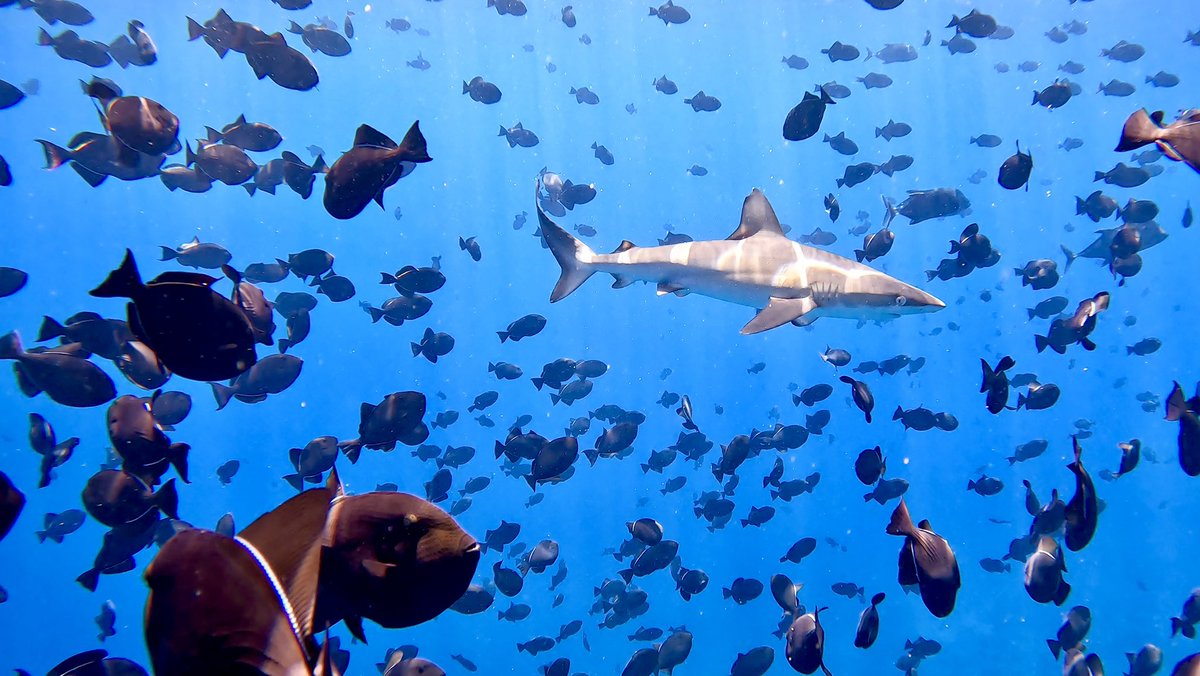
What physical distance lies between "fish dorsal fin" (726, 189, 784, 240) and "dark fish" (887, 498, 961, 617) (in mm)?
5263

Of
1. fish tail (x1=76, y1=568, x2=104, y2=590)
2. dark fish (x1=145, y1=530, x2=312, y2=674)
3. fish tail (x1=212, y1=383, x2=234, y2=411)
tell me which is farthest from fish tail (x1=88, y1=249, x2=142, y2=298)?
fish tail (x1=212, y1=383, x2=234, y2=411)

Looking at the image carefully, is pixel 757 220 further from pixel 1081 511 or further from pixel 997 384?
pixel 1081 511

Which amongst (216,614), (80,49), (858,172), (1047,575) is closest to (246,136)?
(80,49)

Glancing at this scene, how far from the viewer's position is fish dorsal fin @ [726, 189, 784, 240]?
8.62 metres

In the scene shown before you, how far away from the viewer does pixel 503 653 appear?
1718 inches

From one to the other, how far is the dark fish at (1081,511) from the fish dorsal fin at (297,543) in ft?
15.8

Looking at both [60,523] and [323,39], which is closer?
[323,39]

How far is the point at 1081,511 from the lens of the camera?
4.47 metres

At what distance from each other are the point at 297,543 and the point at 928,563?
150 inches

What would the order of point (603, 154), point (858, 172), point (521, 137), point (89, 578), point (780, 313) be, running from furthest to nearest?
point (603, 154)
point (521, 137)
point (858, 172)
point (780, 313)
point (89, 578)

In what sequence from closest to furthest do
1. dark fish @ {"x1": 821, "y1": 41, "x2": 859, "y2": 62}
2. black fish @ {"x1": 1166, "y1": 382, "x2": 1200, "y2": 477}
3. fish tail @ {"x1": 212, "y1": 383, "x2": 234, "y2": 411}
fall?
black fish @ {"x1": 1166, "y1": 382, "x2": 1200, "y2": 477} < fish tail @ {"x1": 212, "y1": 383, "x2": 234, "y2": 411} < dark fish @ {"x1": 821, "y1": 41, "x2": 859, "y2": 62}

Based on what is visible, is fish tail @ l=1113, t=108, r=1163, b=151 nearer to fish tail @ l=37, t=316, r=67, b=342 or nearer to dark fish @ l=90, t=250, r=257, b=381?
dark fish @ l=90, t=250, r=257, b=381

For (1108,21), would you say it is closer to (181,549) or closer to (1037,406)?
(1037,406)

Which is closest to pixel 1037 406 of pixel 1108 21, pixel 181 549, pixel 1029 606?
pixel 181 549
